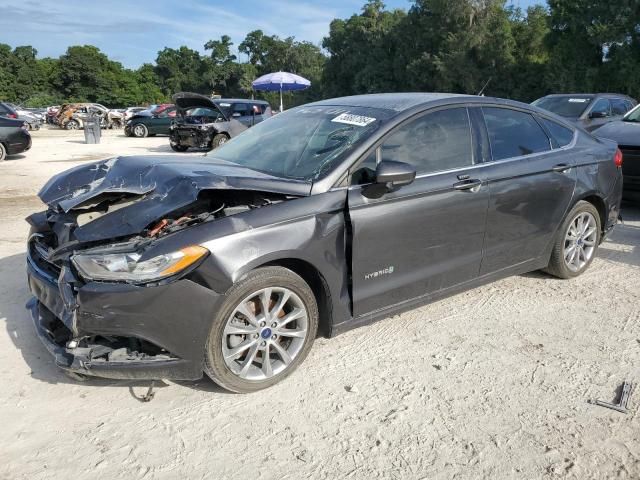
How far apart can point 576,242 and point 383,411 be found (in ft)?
9.28

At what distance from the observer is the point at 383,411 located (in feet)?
9.53

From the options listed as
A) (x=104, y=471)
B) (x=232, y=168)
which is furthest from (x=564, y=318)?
(x=104, y=471)

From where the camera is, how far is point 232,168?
3594mm

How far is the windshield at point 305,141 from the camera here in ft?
11.4

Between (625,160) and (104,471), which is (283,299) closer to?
(104,471)

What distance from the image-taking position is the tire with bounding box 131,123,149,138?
25375mm

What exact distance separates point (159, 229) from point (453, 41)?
4687 centimetres

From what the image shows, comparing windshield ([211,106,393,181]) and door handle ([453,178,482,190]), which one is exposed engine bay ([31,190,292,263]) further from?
door handle ([453,178,482,190])

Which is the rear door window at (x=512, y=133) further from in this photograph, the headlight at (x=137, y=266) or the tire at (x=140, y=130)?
the tire at (x=140, y=130)

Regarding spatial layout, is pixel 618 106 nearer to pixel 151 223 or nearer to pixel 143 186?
pixel 143 186

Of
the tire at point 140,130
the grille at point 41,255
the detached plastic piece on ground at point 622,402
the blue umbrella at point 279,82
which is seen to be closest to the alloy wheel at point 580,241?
the detached plastic piece on ground at point 622,402

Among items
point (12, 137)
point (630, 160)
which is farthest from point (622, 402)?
point (12, 137)

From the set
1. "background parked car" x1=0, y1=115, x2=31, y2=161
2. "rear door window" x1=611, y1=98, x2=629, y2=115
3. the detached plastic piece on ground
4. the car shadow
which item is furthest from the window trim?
"background parked car" x1=0, y1=115, x2=31, y2=161

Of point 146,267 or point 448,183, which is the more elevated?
point 448,183
